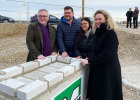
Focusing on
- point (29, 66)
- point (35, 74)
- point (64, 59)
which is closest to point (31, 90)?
point (35, 74)

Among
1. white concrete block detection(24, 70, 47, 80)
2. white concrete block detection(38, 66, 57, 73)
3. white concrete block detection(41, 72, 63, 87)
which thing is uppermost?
white concrete block detection(41, 72, 63, 87)

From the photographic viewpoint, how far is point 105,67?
2379 millimetres

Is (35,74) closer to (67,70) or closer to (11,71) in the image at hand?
(11,71)

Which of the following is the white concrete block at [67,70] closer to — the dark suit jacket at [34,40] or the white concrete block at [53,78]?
the white concrete block at [53,78]

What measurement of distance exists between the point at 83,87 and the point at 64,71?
76 centimetres

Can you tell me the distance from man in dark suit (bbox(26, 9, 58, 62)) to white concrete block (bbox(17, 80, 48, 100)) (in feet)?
3.69

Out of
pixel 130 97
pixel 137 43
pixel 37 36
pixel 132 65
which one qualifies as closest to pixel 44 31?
pixel 37 36

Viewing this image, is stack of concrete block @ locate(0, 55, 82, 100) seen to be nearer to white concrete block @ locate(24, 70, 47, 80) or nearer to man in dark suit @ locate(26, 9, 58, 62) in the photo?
white concrete block @ locate(24, 70, 47, 80)

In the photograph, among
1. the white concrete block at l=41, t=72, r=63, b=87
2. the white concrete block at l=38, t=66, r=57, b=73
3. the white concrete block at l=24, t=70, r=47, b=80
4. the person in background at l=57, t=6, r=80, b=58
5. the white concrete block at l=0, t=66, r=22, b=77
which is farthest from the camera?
the person in background at l=57, t=6, r=80, b=58

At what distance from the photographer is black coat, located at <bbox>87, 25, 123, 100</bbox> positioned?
7.41ft

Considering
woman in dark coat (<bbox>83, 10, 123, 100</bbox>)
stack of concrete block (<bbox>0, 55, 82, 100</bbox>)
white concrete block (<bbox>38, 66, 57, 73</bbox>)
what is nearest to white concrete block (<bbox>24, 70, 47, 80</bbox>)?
stack of concrete block (<bbox>0, 55, 82, 100</bbox>)

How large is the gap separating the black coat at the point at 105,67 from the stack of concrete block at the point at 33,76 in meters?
0.35

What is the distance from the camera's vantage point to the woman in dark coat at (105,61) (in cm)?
226

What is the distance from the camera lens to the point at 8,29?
1423 centimetres
